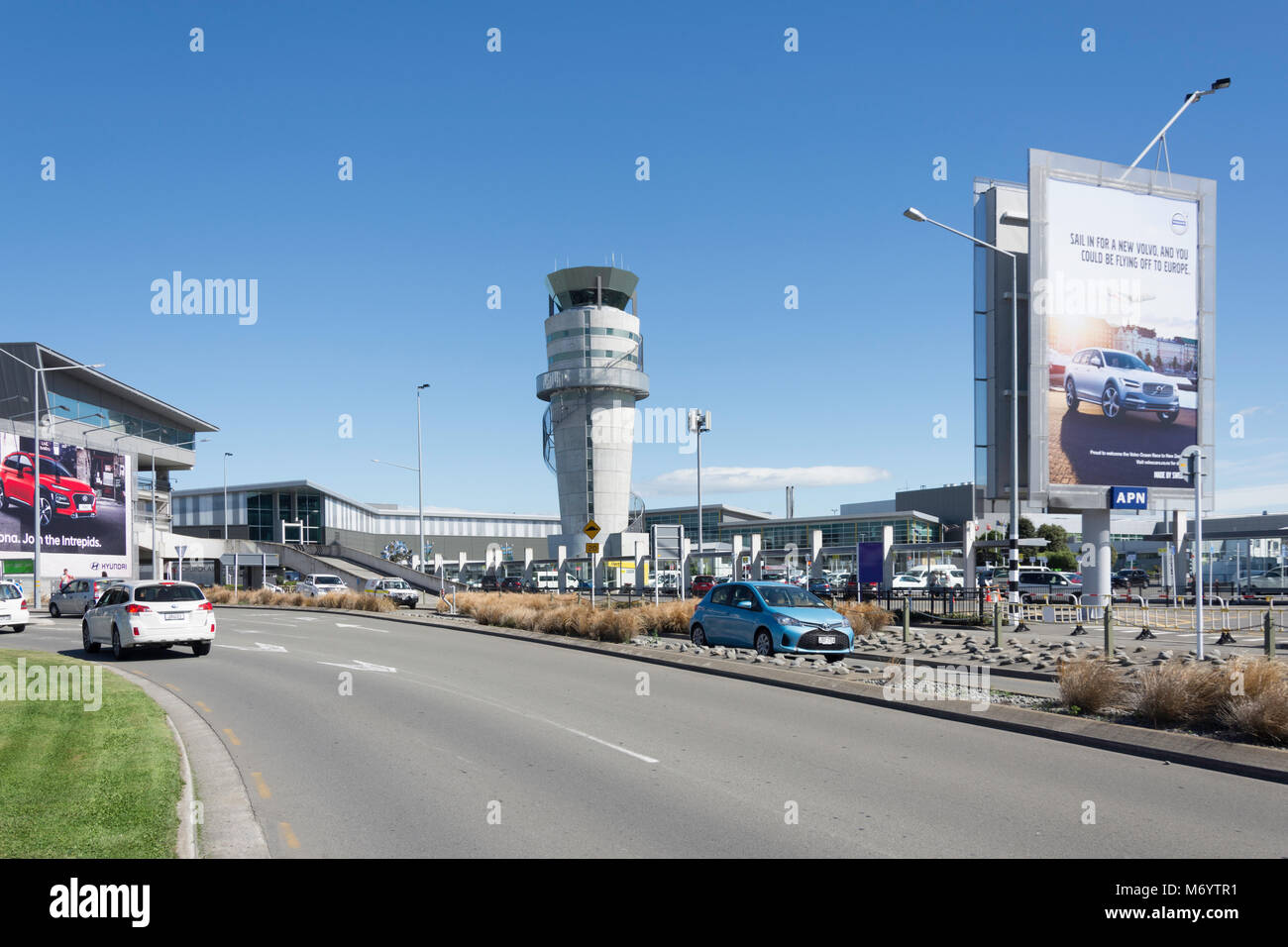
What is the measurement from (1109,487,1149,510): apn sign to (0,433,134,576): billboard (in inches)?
1930

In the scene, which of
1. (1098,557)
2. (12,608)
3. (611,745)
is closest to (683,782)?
(611,745)

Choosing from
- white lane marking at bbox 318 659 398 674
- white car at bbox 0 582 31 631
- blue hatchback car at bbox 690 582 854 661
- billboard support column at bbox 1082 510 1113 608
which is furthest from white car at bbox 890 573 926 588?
white car at bbox 0 582 31 631

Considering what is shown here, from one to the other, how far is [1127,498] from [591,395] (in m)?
57.1

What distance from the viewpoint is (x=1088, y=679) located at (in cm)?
1163

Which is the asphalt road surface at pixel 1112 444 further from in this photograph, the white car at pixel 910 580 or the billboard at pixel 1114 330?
the white car at pixel 910 580

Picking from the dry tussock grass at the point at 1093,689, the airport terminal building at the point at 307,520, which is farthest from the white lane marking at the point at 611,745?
the airport terminal building at the point at 307,520

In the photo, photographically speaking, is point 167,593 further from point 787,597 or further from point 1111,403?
point 1111,403

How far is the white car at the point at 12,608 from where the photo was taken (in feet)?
94.6

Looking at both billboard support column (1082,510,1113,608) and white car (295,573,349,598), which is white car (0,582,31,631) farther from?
A: billboard support column (1082,510,1113,608)

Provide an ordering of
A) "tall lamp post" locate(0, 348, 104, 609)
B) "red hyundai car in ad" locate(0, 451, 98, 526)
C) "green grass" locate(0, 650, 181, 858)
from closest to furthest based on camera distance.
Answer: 1. "green grass" locate(0, 650, 181, 858)
2. "tall lamp post" locate(0, 348, 104, 609)
3. "red hyundai car in ad" locate(0, 451, 98, 526)

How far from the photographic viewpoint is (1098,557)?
35.0 metres

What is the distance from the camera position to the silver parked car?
36.0m
